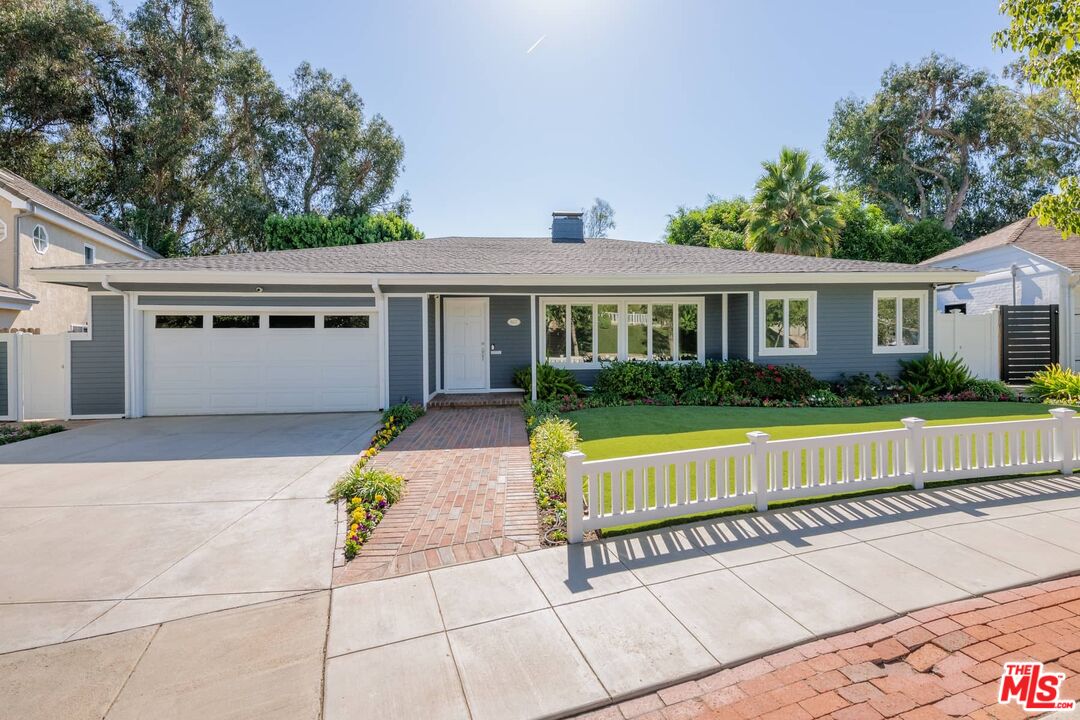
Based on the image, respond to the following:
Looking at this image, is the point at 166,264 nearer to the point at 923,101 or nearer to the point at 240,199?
the point at 240,199

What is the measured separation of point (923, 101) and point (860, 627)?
33.9 m

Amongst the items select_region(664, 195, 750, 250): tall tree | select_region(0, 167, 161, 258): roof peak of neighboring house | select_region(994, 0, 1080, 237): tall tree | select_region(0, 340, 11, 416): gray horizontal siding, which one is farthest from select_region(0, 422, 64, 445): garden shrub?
select_region(664, 195, 750, 250): tall tree

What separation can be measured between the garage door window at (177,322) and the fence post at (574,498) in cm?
943

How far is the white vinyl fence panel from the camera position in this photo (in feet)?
41.3

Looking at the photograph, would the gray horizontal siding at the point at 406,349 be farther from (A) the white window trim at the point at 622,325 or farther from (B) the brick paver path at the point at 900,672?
(B) the brick paver path at the point at 900,672

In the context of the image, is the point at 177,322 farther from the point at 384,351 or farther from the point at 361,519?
the point at 361,519

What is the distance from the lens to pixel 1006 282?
50.7 feet

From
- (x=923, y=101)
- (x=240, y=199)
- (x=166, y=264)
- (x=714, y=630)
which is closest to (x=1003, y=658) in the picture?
(x=714, y=630)

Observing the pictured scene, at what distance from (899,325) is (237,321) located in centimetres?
1489

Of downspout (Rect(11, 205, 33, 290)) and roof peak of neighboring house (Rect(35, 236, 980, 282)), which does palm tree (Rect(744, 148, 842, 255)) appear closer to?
roof peak of neighboring house (Rect(35, 236, 980, 282))

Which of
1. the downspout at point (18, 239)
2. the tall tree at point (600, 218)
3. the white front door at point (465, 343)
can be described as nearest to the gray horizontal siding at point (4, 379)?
the downspout at point (18, 239)

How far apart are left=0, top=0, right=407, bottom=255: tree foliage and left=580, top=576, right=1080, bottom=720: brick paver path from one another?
2631 centimetres

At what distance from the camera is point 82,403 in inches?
382

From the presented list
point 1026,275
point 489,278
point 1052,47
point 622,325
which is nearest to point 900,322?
point 622,325
